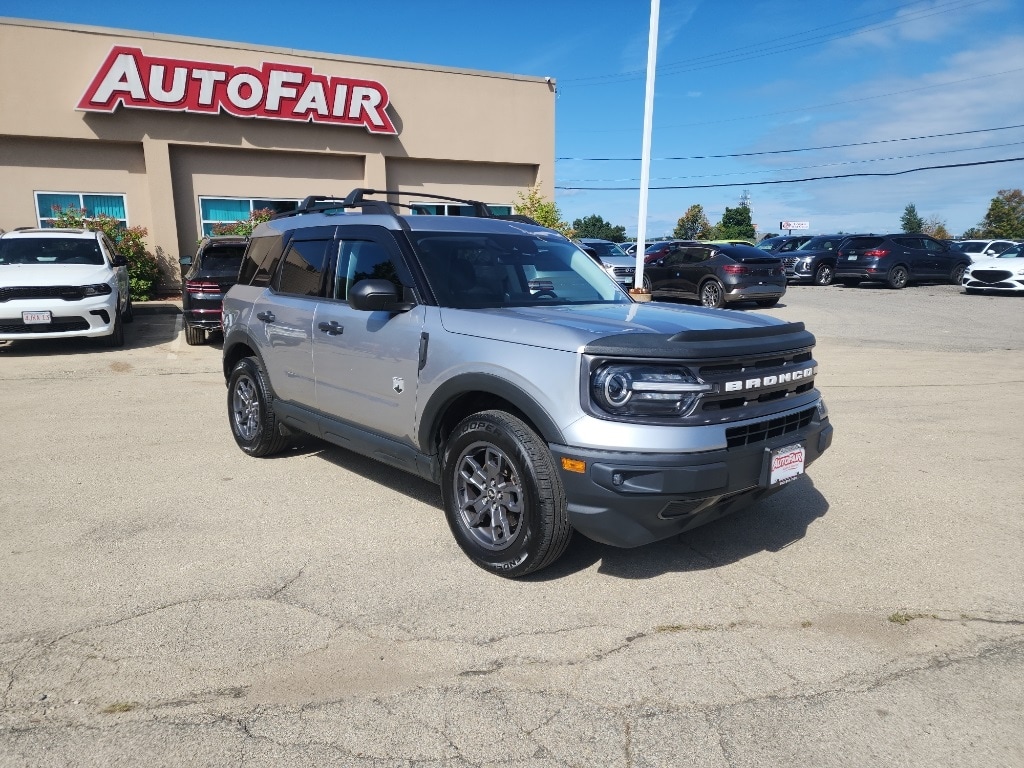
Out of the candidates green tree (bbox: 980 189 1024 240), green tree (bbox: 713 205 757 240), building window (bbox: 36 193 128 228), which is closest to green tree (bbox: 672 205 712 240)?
green tree (bbox: 713 205 757 240)

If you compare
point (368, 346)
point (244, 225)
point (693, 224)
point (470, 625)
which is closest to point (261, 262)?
point (368, 346)

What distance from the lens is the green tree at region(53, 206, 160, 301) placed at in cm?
1697

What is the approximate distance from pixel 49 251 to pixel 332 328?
9.38 metres

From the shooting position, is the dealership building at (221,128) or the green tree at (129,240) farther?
the green tree at (129,240)

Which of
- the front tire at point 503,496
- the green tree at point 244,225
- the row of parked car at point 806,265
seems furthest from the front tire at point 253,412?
the green tree at point 244,225

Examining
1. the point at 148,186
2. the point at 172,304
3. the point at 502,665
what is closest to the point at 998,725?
the point at 502,665

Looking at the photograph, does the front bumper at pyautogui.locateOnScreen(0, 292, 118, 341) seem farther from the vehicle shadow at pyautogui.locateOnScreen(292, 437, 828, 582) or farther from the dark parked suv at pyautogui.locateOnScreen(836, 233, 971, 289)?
the dark parked suv at pyautogui.locateOnScreen(836, 233, 971, 289)

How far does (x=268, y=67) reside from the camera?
18203 millimetres

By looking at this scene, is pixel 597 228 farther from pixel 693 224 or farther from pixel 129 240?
pixel 129 240

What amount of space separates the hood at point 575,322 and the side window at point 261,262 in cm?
228

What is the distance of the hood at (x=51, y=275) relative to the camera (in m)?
10.4

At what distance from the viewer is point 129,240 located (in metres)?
17.2

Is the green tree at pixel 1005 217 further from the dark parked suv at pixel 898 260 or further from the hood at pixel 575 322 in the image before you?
the hood at pixel 575 322

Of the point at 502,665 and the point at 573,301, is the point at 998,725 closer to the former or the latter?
the point at 502,665
